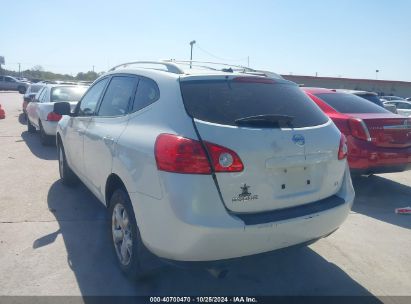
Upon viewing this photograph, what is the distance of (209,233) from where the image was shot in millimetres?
2434

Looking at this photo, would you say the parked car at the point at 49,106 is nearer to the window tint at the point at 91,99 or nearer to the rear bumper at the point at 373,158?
the window tint at the point at 91,99

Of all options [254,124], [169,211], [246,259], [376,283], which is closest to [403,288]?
[376,283]

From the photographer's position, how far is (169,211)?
2.49 meters

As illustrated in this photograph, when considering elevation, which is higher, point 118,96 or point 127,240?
point 118,96

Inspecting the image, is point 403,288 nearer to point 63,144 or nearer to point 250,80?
point 250,80

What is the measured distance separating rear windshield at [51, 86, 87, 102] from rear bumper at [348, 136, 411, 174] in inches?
A: 266

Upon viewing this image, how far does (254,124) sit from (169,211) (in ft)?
2.85

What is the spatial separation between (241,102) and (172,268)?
1.58 meters

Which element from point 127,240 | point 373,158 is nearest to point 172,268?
point 127,240

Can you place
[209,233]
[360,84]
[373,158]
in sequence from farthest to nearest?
1. [360,84]
2. [373,158]
3. [209,233]

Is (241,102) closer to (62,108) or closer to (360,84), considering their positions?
(62,108)

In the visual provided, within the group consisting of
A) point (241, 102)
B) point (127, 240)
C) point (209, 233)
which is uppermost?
point (241, 102)

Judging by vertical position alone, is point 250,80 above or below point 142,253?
above

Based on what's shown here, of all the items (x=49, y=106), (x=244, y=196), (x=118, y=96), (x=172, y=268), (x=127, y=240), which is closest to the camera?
(x=244, y=196)
